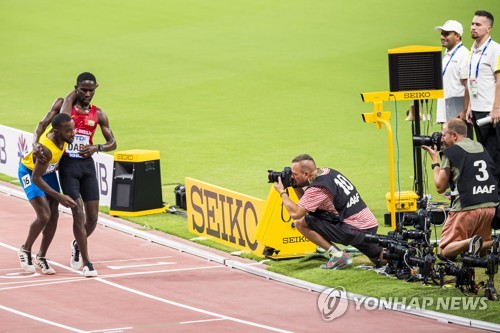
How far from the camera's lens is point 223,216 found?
16.1m

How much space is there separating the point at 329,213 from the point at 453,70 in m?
3.41

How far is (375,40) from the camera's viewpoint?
3447 cm

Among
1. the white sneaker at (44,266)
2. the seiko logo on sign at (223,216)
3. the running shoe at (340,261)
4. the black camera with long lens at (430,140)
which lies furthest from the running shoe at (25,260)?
the black camera with long lens at (430,140)

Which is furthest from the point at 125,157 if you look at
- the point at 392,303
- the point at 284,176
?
the point at 392,303

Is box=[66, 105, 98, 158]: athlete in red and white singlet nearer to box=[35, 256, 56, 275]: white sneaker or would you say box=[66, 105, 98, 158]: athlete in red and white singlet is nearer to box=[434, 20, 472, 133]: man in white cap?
box=[35, 256, 56, 275]: white sneaker

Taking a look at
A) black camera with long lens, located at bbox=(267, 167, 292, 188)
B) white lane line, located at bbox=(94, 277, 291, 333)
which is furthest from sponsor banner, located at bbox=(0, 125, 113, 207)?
black camera with long lens, located at bbox=(267, 167, 292, 188)

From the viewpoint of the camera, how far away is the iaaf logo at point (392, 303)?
12461mm

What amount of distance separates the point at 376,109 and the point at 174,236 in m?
3.38

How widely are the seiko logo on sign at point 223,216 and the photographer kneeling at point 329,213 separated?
1252 mm

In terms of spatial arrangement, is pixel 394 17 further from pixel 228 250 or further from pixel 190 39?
pixel 228 250

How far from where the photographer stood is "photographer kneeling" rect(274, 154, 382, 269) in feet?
46.1

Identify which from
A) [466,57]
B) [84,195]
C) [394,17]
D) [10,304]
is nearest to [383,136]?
[466,57]

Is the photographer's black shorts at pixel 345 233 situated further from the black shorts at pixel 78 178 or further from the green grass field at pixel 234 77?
the black shorts at pixel 78 178

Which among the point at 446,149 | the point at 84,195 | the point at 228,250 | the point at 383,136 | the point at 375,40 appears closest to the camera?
the point at 446,149
